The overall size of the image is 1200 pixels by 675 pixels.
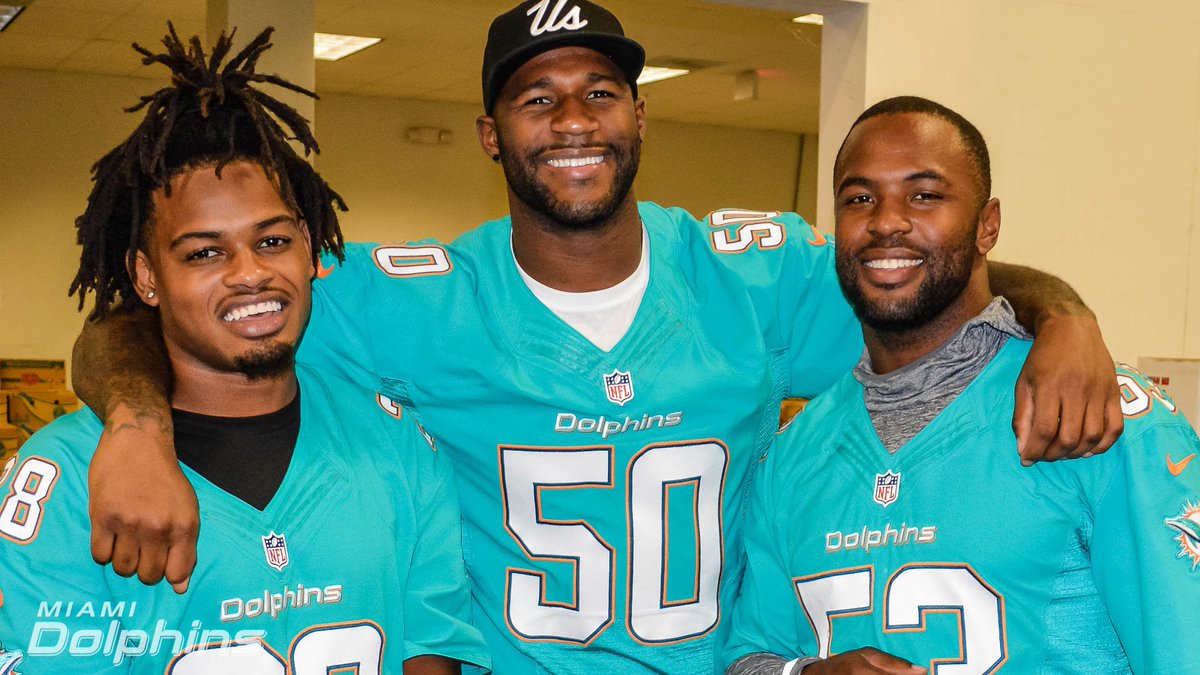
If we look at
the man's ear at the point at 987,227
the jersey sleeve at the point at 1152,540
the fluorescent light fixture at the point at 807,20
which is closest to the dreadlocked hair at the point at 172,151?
the man's ear at the point at 987,227

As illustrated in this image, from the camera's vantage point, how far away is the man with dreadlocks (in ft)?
4.71

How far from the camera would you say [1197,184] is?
4125 millimetres

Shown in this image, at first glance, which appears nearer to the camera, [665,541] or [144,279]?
[144,279]

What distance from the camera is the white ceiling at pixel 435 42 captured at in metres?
6.42

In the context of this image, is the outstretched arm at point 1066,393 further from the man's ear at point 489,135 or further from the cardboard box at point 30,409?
the cardboard box at point 30,409

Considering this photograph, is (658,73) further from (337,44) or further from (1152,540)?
(1152,540)

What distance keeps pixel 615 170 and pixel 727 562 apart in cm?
67

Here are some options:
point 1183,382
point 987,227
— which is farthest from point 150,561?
point 1183,382

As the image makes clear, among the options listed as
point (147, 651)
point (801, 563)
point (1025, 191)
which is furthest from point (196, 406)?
point (1025, 191)

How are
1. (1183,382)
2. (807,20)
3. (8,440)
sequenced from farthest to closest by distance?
1. (807,20)
2. (8,440)
3. (1183,382)

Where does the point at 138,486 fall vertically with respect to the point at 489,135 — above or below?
below

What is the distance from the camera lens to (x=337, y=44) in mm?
7578

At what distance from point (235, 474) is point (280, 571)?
0.15m

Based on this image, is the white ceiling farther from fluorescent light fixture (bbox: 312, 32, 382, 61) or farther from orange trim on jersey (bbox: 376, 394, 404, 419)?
orange trim on jersey (bbox: 376, 394, 404, 419)
